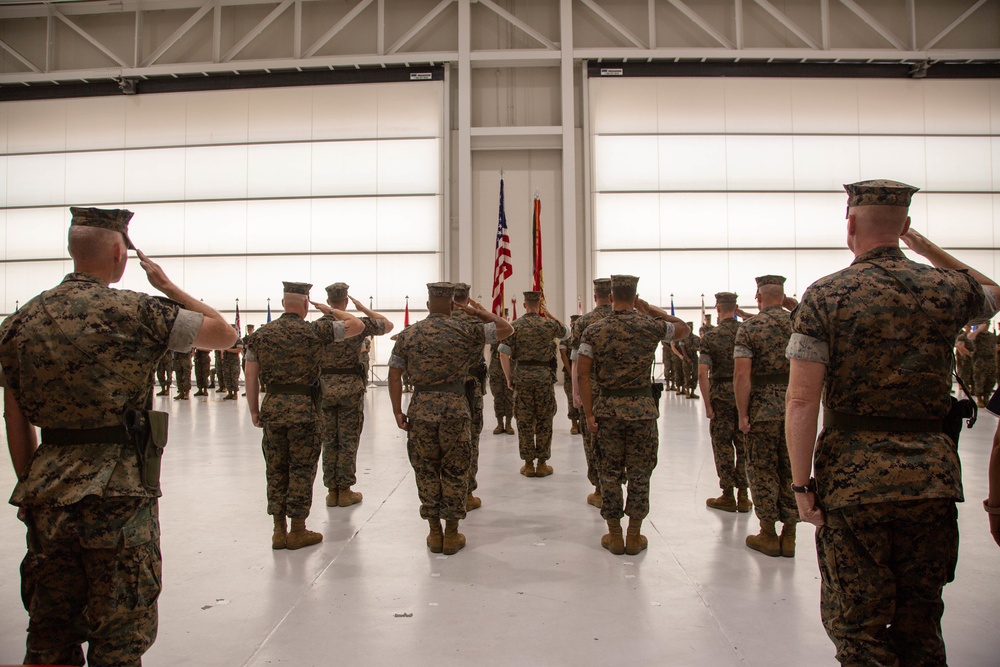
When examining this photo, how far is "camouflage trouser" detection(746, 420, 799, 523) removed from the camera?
4105mm

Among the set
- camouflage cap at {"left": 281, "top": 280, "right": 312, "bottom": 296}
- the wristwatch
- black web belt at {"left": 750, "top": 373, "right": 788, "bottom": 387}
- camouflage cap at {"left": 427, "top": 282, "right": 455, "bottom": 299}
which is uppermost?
camouflage cap at {"left": 281, "top": 280, "right": 312, "bottom": 296}

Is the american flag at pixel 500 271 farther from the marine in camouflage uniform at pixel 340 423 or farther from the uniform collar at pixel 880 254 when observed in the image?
the uniform collar at pixel 880 254

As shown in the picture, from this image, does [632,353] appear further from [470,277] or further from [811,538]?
[470,277]

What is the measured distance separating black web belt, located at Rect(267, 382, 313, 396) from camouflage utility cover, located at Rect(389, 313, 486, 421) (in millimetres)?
651

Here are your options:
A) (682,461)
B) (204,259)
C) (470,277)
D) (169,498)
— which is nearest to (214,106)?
(204,259)

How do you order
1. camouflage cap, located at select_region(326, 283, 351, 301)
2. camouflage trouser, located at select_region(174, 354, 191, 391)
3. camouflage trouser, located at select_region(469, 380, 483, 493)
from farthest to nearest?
camouflage trouser, located at select_region(174, 354, 191, 391) < camouflage trouser, located at select_region(469, 380, 483, 493) < camouflage cap, located at select_region(326, 283, 351, 301)

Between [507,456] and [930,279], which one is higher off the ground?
[930,279]

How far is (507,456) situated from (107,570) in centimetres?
580

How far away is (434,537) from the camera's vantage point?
4.23 meters

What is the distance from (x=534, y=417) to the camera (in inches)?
266

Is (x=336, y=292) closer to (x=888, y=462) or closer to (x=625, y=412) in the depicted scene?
(x=625, y=412)

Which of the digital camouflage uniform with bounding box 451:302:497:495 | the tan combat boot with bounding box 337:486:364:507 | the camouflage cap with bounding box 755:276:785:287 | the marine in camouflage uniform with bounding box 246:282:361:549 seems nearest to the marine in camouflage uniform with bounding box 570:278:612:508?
the digital camouflage uniform with bounding box 451:302:497:495

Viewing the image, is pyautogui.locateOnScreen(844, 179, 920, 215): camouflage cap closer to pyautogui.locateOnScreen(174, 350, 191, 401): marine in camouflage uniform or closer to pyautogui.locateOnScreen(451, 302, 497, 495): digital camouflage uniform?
pyautogui.locateOnScreen(451, 302, 497, 495): digital camouflage uniform

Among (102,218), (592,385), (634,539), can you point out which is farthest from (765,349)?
(102,218)
